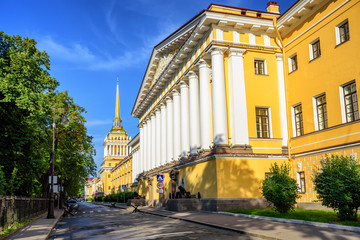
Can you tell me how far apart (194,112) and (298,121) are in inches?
335

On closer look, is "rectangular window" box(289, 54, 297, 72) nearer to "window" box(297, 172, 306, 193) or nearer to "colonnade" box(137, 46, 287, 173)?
"colonnade" box(137, 46, 287, 173)

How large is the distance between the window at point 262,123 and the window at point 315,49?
4894 mm

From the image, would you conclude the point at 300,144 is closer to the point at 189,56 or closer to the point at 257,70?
the point at 257,70

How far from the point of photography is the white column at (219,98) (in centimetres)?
2319

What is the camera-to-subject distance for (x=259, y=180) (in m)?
23.0

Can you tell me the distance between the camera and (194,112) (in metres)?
28.7

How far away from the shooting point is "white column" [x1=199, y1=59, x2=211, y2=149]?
25750 millimetres

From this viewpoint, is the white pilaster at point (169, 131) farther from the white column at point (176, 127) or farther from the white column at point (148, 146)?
the white column at point (148, 146)

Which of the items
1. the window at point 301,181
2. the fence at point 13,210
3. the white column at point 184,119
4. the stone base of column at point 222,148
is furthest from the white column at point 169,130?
the fence at point 13,210

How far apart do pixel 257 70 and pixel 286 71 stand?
2.05m

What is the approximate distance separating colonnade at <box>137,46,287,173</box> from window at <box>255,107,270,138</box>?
4.04ft

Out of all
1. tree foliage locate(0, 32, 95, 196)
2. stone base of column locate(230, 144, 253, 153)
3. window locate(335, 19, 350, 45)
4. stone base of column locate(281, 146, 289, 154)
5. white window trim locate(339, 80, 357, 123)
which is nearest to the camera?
tree foliage locate(0, 32, 95, 196)

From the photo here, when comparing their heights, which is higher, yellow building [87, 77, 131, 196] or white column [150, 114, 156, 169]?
yellow building [87, 77, 131, 196]

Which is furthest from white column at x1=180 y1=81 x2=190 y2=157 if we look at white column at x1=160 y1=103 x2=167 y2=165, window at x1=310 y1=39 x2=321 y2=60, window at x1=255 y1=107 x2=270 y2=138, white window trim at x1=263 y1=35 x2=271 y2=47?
window at x1=310 y1=39 x2=321 y2=60
